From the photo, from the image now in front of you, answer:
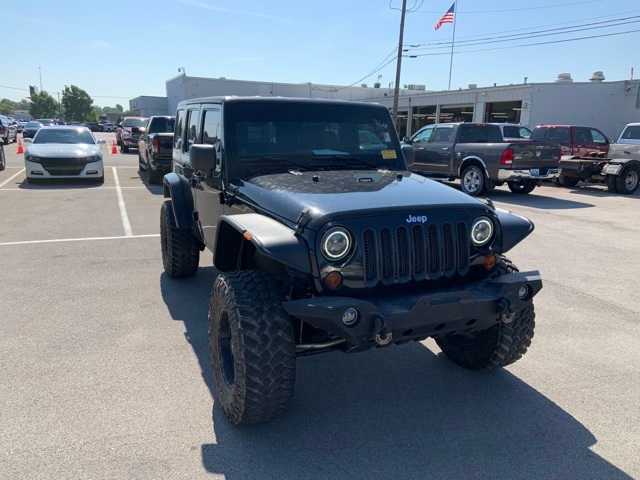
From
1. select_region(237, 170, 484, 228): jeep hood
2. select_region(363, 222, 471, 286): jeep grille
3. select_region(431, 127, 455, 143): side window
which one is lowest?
select_region(363, 222, 471, 286): jeep grille

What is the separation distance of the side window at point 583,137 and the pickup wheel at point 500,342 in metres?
16.3

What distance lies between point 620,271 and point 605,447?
4261 millimetres

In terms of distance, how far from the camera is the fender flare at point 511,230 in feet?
10.8

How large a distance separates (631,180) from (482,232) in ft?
45.0

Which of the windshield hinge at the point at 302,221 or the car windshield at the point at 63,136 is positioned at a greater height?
the car windshield at the point at 63,136

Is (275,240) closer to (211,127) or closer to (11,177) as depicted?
(211,127)

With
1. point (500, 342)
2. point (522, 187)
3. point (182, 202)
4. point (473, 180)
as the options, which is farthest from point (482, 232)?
point (522, 187)

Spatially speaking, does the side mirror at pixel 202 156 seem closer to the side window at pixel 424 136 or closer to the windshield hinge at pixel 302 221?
the windshield hinge at pixel 302 221

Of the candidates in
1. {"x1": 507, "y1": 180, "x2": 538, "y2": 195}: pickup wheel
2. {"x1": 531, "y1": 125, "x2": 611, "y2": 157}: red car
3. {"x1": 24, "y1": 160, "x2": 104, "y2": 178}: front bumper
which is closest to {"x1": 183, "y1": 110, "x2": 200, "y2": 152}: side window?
{"x1": 24, "y1": 160, "x2": 104, "y2": 178}: front bumper

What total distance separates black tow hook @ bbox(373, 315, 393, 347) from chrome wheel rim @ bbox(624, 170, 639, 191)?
14.4 metres

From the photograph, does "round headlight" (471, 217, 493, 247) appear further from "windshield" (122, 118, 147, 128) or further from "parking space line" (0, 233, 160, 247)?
"windshield" (122, 118, 147, 128)

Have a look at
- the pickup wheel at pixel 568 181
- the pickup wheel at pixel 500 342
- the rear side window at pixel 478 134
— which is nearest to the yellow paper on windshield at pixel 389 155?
the pickup wheel at pixel 500 342

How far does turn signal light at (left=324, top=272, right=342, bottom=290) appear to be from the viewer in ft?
9.27

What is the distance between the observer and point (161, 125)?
53.1 ft
